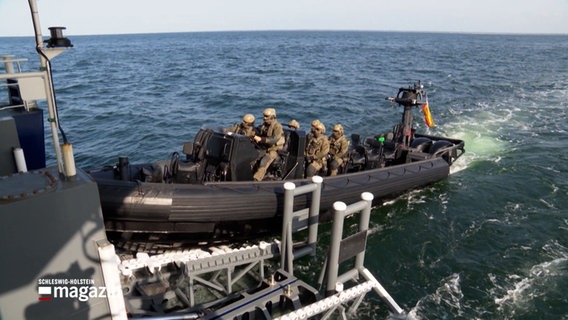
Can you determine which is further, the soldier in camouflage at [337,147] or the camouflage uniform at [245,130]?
the soldier in camouflage at [337,147]

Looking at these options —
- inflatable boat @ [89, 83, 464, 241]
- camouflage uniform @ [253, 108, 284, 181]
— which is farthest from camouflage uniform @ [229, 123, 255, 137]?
inflatable boat @ [89, 83, 464, 241]

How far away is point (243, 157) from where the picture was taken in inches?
284

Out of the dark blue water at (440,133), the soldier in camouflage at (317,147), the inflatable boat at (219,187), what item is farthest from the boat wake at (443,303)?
the soldier in camouflage at (317,147)

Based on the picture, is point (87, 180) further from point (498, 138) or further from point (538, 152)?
point (498, 138)

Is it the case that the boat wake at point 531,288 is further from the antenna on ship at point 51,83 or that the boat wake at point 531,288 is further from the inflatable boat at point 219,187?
the antenna on ship at point 51,83

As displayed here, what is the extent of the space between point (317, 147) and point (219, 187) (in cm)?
239

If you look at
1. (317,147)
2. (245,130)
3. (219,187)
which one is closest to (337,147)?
(317,147)

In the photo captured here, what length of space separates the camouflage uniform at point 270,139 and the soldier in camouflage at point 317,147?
73 cm

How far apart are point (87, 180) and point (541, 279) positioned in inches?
273

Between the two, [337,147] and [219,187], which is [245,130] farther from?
[337,147]

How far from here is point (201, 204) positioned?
624 cm

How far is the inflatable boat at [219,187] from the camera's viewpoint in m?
5.95

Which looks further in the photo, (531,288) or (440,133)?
(440,133)

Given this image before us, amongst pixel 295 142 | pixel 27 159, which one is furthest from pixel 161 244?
pixel 295 142
